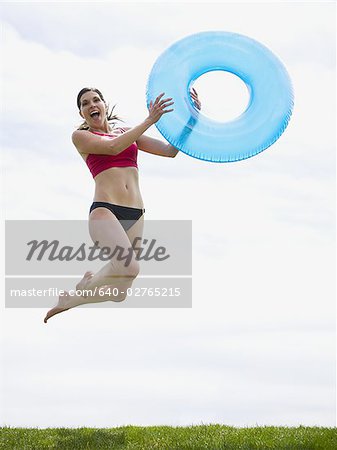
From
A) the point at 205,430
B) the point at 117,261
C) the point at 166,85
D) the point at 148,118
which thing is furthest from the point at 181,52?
the point at 205,430

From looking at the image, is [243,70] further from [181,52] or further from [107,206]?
[107,206]

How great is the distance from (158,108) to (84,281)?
1.58 metres

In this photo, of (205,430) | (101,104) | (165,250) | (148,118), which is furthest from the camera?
(205,430)

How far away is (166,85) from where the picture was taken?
591 centimetres

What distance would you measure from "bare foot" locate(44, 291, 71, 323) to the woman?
0.07 m

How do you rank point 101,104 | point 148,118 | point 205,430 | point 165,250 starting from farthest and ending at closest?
point 205,430 < point 165,250 < point 101,104 < point 148,118

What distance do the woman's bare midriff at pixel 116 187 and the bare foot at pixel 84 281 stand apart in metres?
0.67

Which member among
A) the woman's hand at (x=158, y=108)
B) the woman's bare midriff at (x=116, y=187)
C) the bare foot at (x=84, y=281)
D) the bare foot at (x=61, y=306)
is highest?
the woman's hand at (x=158, y=108)

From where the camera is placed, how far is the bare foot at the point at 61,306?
6.36 meters

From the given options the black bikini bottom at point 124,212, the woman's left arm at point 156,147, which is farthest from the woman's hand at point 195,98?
the black bikini bottom at point 124,212

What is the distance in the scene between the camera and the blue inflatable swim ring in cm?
592

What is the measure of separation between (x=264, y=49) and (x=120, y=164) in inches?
58.8

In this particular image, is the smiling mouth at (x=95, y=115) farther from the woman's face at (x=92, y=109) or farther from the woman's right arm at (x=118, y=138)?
the woman's right arm at (x=118, y=138)

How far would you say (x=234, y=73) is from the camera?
20.0 feet
